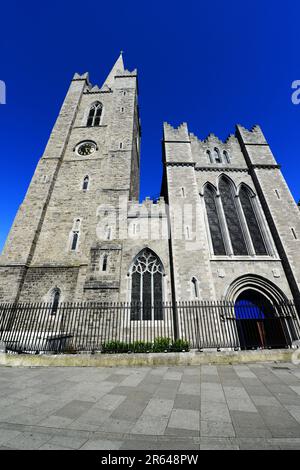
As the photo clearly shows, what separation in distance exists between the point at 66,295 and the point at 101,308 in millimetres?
3606

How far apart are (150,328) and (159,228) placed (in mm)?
5970

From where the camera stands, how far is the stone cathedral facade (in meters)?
11.2

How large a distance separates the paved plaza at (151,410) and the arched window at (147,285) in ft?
16.7

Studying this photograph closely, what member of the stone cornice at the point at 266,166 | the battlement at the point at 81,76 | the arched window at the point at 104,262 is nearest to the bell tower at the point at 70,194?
the arched window at the point at 104,262

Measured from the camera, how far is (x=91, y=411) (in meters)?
3.21

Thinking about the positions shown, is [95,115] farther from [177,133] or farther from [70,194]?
[70,194]

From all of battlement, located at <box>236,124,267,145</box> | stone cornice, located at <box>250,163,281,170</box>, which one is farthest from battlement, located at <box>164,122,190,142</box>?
stone cornice, located at <box>250,163,281,170</box>

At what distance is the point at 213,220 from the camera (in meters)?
14.0

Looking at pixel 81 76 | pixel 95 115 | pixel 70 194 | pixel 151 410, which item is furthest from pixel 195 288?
pixel 81 76

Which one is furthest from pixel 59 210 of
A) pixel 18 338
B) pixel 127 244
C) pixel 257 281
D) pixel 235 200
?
pixel 257 281

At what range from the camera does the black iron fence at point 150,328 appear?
8.23 m

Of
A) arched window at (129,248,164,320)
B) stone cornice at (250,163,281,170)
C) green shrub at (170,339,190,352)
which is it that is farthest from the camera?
stone cornice at (250,163,281,170)

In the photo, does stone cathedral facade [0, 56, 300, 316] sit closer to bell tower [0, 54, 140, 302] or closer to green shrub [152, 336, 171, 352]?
bell tower [0, 54, 140, 302]
